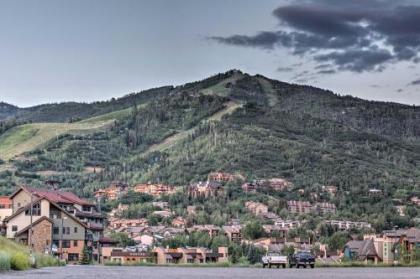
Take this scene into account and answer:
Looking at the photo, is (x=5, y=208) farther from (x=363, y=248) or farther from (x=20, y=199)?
(x=363, y=248)

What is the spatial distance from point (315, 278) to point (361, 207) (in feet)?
475

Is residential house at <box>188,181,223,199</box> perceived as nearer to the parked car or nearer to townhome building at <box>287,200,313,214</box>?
townhome building at <box>287,200,313,214</box>

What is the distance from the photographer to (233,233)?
464 ft

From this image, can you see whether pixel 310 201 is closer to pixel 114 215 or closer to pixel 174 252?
pixel 114 215

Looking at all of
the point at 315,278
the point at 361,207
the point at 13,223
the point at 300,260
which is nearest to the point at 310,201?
the point at 361,207

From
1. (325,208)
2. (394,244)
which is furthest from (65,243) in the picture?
(325,208)

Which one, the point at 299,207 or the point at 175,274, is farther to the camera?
the point at 299,207

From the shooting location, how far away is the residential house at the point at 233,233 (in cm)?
13589

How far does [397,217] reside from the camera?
167000 millimetres

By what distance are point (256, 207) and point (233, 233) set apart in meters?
41.4

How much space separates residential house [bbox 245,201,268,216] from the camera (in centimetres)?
17902

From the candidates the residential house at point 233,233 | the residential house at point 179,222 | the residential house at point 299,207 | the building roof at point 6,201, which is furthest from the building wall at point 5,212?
the residential house at point 299,207

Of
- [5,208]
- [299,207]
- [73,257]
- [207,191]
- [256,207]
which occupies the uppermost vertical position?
Answer: [207,191]

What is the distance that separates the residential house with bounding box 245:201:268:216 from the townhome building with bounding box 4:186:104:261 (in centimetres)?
8551
